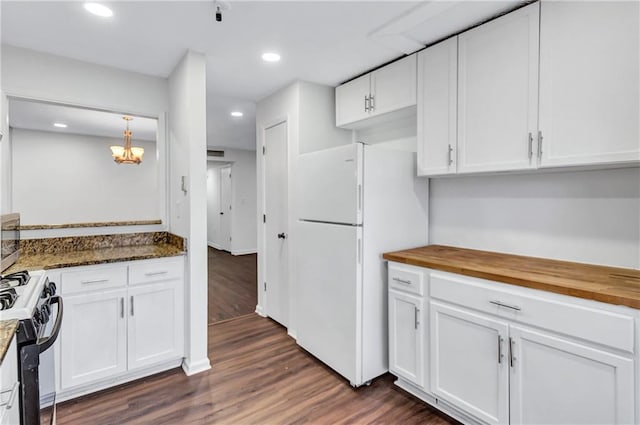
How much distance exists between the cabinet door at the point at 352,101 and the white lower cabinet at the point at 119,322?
1.85 m

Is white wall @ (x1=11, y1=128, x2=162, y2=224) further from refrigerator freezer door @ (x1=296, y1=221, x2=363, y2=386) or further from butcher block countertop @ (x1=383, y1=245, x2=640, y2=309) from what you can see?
butcher block countertop @ (x1=383, y1=245, x2=640, y2=309)

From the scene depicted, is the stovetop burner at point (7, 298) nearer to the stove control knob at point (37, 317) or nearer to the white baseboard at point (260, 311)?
the stove control knob at point (37, 317)

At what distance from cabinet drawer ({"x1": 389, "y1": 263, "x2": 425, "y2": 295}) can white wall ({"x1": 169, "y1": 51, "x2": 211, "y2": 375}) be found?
1.38 meters

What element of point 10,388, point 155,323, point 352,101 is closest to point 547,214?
point 352,101

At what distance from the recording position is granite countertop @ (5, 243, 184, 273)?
1.97m

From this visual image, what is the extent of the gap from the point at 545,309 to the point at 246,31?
2.26m

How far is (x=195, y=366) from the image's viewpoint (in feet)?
7.72

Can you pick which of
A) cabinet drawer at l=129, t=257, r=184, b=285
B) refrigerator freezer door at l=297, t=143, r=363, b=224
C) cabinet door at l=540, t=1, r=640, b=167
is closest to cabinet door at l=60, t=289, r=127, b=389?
cabinet drawer at l=129, t=257, r=184, b=285

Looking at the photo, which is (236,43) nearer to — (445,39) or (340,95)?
(340,95)

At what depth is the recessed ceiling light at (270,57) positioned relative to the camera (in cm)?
238

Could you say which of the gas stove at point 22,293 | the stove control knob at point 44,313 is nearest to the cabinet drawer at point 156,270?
the gas stove at point 22,293

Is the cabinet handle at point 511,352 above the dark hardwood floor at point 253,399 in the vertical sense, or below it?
above

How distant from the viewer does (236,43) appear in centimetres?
222

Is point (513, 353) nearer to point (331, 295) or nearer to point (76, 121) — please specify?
point (331, 295)
